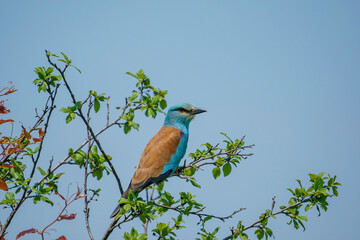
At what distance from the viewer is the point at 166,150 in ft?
20.2

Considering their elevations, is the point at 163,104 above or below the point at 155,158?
below

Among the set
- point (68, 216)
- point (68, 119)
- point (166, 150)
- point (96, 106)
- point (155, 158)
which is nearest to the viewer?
point (68, 216)

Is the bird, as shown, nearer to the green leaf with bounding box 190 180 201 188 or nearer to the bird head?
the bird head

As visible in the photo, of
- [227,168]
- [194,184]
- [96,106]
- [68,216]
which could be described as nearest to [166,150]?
[194,184]

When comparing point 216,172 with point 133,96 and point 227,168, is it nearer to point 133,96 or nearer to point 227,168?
point 227,168

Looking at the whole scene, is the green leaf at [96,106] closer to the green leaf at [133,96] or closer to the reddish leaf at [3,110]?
the green leaf at [133,96]

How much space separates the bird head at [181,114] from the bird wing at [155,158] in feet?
0.75

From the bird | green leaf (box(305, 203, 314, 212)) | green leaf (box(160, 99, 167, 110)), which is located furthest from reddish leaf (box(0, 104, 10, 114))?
green leaf (box(305, 203, 314, 212))

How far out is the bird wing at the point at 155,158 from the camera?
5625mm

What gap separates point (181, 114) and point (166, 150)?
0.99 meters

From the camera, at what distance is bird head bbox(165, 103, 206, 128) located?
6961 millimetres

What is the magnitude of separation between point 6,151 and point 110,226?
141 cm

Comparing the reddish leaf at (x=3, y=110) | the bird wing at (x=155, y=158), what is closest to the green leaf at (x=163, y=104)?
the bird wing at (x=155, y=158)

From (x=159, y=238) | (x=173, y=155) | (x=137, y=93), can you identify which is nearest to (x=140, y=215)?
(x=159, y=238)
